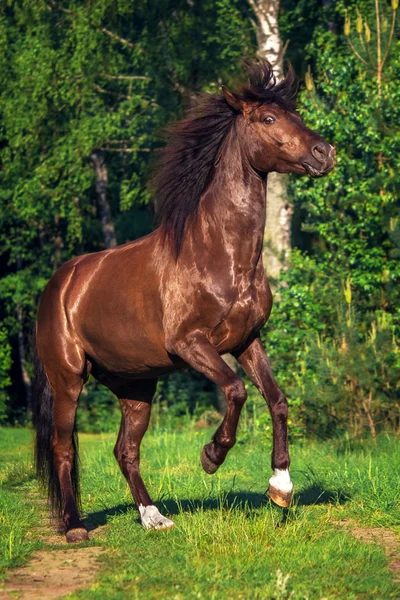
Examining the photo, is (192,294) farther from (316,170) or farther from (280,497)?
(280,497)

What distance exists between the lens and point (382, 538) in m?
6.77

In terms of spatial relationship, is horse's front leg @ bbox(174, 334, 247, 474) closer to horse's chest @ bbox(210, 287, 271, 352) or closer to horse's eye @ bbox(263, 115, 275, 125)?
horse's chest @ bbox(210, 287, 271, 352)

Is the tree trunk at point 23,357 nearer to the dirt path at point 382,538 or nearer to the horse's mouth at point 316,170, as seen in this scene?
the dirt path at point 382,538

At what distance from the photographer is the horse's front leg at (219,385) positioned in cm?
644

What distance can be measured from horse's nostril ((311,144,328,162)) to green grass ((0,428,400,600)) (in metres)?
2.34

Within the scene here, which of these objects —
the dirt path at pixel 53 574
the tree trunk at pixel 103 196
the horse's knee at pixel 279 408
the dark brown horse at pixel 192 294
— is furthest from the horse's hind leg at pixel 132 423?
the tree trunk at pixel 103 196

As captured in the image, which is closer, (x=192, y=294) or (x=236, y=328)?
(x=236, y=328)

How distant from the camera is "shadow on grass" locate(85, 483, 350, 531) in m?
7.86

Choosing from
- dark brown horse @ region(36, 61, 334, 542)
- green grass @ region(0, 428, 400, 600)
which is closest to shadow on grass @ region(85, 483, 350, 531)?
green grass @ region(0, 428, 400, 600)

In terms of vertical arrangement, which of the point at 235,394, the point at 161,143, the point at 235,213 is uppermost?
the point at 235,213

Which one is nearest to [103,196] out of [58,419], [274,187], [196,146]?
[274,187]

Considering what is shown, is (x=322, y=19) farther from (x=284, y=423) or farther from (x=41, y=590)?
(x=41, y=590)

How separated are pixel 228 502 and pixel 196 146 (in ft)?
9.35

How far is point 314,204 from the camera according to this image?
13781 mm
